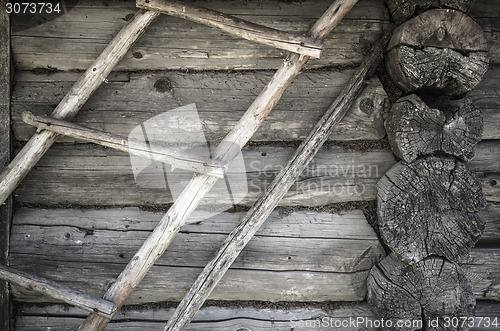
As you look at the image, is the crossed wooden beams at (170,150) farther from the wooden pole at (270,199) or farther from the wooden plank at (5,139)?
the wooden plank at (5,139)

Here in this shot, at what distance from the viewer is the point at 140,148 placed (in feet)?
6.43

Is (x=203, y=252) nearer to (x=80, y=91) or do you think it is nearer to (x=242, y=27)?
(x=80, y=91)

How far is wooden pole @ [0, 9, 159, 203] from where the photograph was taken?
2.04m

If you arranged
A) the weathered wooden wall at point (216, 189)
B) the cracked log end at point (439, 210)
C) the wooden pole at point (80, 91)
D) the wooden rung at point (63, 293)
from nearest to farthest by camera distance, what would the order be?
the wooden rung at point (63, 293)
the wooden pole at point (80, 91)
the cracked log end at point (439, 210)
the weathered wooden wall at point (216, 189)

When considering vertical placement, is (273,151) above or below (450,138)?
above

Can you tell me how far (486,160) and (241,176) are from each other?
4.67 ft

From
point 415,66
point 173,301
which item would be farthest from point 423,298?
point 173,301

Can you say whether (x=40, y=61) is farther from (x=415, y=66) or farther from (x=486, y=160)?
(x=486, y=160)

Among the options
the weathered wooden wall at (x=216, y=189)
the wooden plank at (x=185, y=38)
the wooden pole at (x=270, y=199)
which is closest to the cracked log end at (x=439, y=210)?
the weathered wooden wall at (x=216, y=189)

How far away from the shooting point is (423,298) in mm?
2195

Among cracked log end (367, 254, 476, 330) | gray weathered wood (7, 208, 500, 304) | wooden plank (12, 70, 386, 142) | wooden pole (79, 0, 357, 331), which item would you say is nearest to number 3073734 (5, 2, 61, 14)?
wooden plank (12, 70, 386, 142)

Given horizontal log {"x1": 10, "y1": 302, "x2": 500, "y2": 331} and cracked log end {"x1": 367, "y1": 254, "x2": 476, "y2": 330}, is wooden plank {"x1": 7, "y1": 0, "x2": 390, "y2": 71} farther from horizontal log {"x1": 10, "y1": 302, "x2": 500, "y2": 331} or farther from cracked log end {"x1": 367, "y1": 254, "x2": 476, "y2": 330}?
horizontal log {"x1": 10, "y1": 302, "x2": 500, "y2": 331}

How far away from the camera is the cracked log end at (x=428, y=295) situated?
218 cm

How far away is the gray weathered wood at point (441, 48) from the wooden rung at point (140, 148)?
3.50ft
